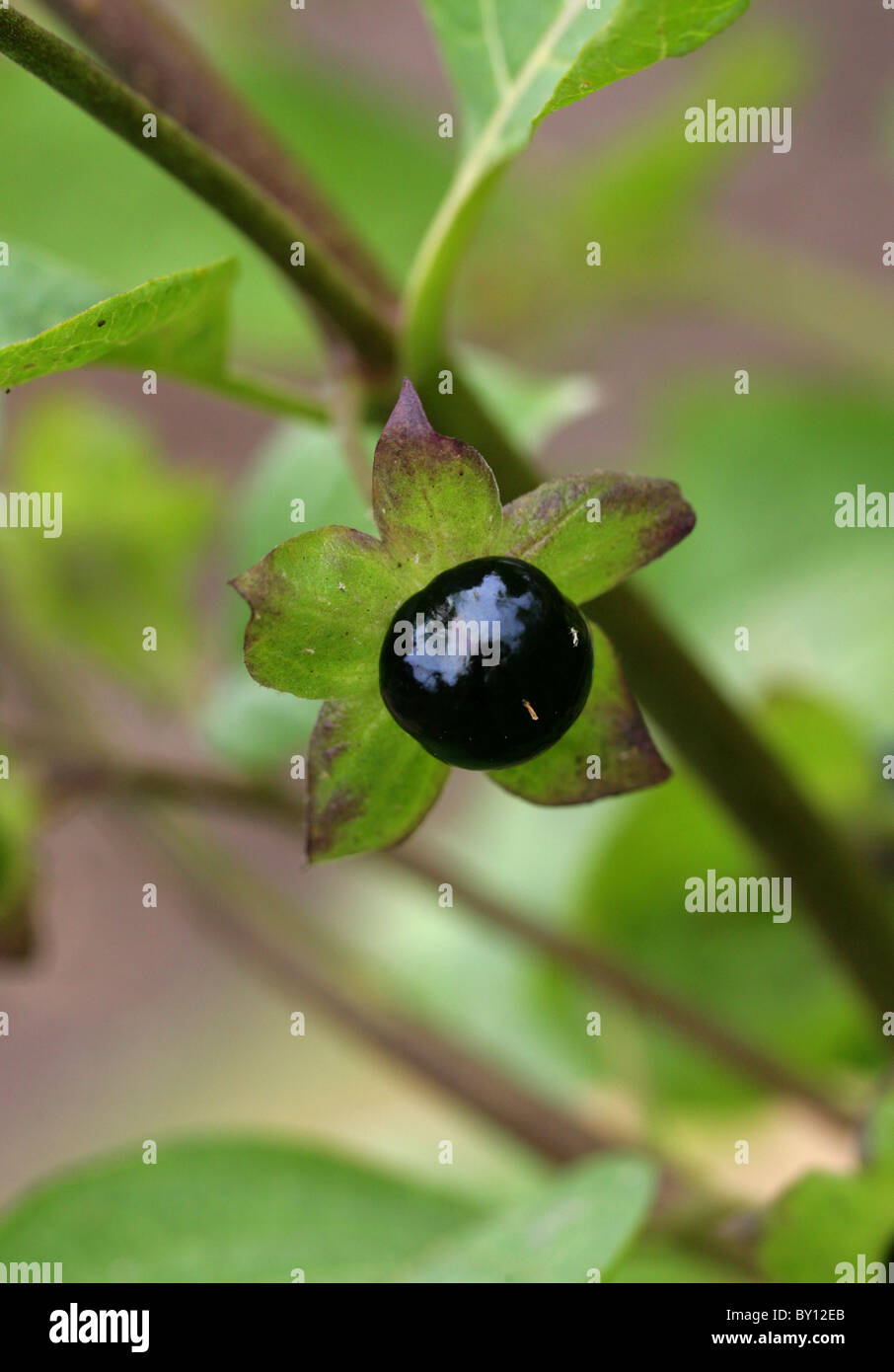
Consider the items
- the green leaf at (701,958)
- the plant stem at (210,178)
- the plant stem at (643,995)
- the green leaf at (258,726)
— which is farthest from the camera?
the green leaf at (701,958)

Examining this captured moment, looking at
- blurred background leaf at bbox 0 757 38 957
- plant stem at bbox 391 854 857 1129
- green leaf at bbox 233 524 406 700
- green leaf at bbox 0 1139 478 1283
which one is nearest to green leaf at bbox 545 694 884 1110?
plant stem at bbox 391 854 857 1129

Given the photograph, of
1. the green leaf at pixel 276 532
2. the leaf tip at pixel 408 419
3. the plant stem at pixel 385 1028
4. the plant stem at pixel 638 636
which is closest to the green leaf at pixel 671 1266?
the plant stem at pixel 385 1028

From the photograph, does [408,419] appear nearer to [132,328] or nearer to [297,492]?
[132,328]

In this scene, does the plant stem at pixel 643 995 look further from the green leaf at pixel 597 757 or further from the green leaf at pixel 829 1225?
the green leaf at pixel 597 757

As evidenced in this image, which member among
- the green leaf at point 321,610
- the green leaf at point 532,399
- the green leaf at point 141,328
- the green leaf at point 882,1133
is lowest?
the green leaf at point 882,1133
